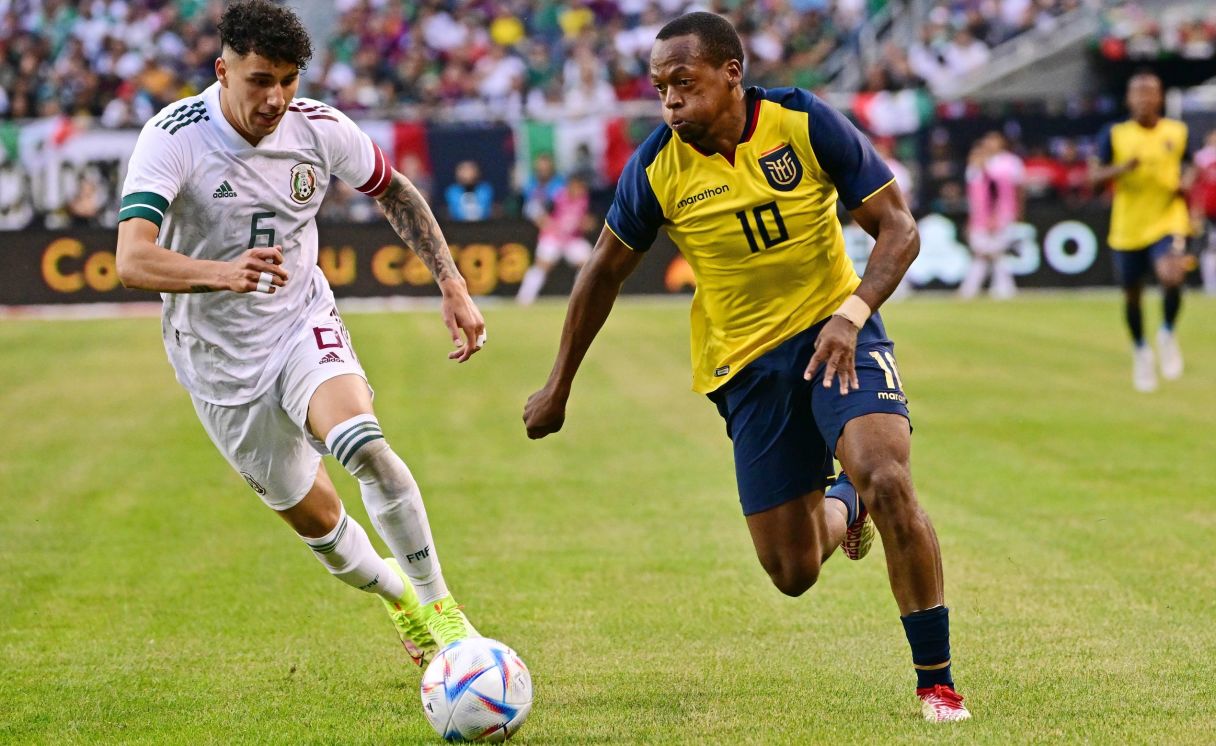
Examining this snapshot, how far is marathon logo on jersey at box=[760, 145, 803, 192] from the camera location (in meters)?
6.11

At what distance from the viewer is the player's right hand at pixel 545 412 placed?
641 cm

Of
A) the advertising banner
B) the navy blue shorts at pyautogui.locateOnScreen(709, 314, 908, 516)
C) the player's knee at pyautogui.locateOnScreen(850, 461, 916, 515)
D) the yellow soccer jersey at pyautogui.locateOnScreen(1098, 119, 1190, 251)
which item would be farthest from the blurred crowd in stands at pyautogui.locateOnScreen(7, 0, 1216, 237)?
the player's knee at pyautogui.locateOnScreen(850, 461, 916, 515)

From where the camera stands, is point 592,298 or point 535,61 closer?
point 592,298

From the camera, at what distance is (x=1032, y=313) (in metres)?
23.5

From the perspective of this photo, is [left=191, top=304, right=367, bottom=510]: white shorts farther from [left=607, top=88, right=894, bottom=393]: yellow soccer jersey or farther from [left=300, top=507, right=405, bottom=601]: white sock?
[left=607, top=88, right=894, bottom=393]: yellow soccer jersey

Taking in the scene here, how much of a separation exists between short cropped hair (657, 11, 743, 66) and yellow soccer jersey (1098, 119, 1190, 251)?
11418 mm

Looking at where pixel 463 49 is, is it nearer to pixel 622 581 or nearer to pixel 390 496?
pixel 622 581

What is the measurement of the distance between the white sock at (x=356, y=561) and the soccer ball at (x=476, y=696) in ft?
3.79

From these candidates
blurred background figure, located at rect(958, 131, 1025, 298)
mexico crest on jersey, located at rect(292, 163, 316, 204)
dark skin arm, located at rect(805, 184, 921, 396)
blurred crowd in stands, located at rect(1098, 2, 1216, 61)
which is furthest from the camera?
blurred crowd in stands, located at rect(1098, 2, 1216, 61)

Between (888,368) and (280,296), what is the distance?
2451 millimetres

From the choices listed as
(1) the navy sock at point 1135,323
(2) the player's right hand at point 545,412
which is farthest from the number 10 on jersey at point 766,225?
(1) the navy sock at point 1135,323

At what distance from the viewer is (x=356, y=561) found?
6719mm

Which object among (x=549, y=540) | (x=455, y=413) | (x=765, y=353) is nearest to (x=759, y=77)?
(x=455, y=413)

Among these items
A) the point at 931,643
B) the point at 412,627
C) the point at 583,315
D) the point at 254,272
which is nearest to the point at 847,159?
the point at 583,315
